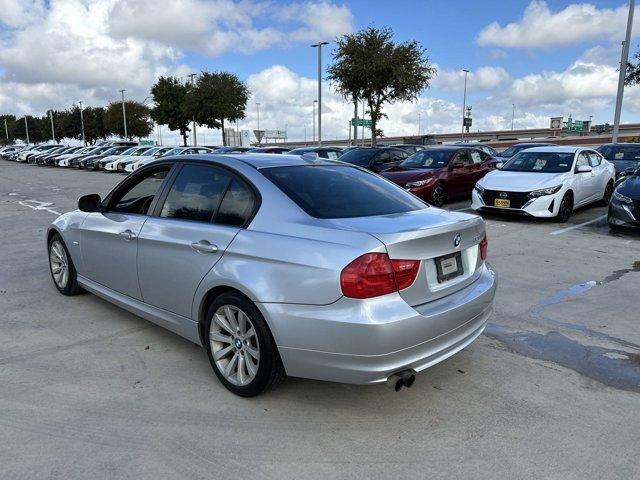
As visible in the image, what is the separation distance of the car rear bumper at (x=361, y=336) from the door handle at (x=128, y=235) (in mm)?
1606

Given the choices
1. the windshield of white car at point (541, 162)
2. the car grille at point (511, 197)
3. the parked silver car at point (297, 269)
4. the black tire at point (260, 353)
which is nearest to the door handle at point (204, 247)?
the parked silver car at point (297, 269)

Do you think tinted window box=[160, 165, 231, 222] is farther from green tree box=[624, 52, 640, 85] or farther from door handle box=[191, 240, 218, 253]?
green tree box=[624, 52, 640, 85]

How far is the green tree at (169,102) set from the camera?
166 ft

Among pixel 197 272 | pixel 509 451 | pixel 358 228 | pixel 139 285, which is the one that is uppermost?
pixel 358 228

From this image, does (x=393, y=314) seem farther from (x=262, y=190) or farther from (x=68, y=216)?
(x=68, y=216)

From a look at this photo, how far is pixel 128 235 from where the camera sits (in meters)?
4.11

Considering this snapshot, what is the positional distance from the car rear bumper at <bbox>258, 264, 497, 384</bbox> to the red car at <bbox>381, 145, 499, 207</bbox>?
9243 mm

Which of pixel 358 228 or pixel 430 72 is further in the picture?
pixel 430 72

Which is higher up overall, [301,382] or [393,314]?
[393,314]

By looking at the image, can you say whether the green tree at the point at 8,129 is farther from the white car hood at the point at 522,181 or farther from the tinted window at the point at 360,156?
the white car hood at the point at 522,181

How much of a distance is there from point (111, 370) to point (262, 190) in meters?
1.74

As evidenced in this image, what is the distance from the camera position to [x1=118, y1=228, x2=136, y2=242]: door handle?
406cm

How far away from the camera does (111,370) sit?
147 inches

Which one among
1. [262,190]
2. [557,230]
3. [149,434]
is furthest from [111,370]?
[557,230]
